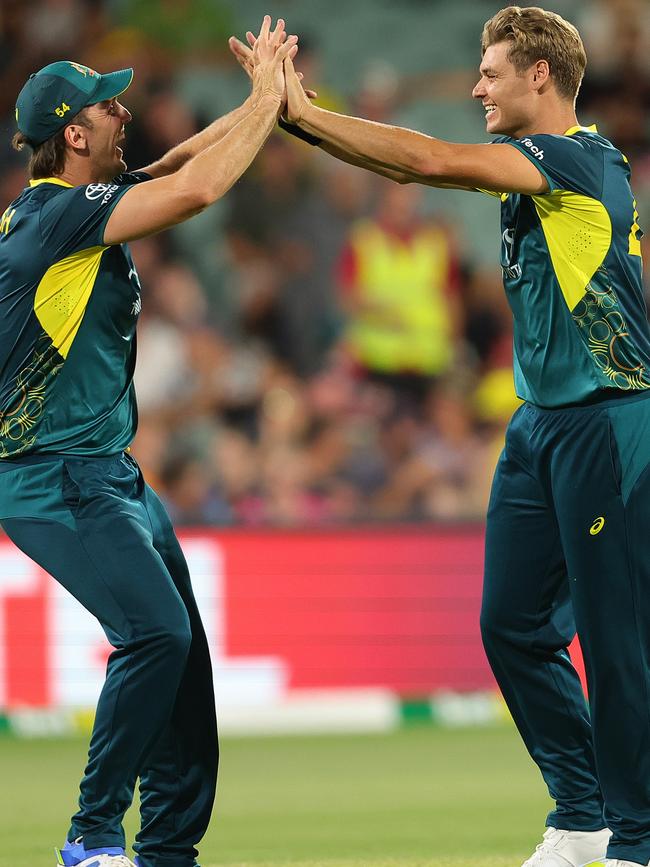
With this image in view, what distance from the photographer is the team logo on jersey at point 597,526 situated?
187 inches

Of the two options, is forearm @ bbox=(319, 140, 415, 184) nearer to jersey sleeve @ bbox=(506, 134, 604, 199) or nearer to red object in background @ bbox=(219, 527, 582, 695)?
jersey sleeve @ bbox=(506, 134, 604, 199)

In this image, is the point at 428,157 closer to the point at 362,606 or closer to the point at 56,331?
the point at 56,331

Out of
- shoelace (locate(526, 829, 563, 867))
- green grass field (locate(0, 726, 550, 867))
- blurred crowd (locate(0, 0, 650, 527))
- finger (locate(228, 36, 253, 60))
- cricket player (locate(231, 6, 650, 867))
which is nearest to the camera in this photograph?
cricket player (locate(231, 6, 650, 867))

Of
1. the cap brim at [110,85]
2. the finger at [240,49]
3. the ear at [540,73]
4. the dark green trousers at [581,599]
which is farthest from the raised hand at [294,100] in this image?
the dark green trousers at [581,599]

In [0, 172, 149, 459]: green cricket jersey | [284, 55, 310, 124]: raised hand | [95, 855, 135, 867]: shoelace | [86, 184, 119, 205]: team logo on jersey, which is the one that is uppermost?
[284, 55, 310, 124]: raised hand

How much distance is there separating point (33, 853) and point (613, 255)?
3.23 metres

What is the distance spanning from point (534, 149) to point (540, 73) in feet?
1.09

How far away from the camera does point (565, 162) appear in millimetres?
4668

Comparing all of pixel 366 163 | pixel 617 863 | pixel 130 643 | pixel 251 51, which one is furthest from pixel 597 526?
pixel 251 51

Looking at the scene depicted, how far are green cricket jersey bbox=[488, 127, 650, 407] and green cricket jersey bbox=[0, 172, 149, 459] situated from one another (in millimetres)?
1309

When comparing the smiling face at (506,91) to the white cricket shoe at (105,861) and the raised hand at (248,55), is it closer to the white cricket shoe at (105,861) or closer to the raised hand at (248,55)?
the raised hand at (248,55)

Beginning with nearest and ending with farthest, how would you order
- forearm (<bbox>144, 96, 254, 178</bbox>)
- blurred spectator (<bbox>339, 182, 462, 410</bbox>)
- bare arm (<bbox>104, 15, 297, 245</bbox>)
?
bare arm (<bbox>104, 15, 297, 245</bbox>), forearm (<bbox>144, 96, 254, 178</bbox>), blurred spectator (<bbox>339, 182, 462, 410</bbox>)

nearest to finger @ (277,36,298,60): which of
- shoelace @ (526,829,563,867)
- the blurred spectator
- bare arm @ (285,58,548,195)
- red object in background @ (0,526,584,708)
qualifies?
bare arm @ (285,58,548,195)

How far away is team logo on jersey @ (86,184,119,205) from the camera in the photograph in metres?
4.66
